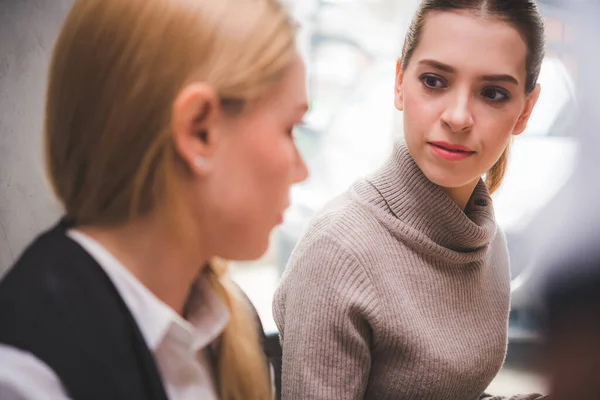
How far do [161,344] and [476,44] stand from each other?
2.88 feet

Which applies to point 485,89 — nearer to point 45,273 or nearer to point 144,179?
point 144,179

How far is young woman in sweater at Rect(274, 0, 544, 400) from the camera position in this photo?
122cm

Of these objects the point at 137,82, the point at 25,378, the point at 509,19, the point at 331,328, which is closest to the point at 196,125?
the point at 137,82

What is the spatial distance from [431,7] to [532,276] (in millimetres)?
1420

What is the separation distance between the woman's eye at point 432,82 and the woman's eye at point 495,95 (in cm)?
9

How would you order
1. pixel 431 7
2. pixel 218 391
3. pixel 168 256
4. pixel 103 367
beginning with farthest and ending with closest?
1. pixel 431 7
2. pixel 218 391
3. pixel 168 256
4. pixel 103 367

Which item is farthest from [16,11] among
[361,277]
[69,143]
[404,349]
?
[404,349]

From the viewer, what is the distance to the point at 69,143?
71 cm

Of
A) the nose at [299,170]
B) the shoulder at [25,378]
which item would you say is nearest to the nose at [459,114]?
the nose at [299,170]

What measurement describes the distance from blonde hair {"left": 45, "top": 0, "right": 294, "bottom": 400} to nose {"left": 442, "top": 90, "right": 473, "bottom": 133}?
1.95 feet

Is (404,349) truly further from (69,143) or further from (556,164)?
(556,164)

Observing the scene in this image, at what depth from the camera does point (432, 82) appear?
1.31 m

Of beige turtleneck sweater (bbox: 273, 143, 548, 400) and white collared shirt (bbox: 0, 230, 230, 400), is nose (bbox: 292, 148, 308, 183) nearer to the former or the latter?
white collared shirt (bbox: 0, 230, 230, 400)

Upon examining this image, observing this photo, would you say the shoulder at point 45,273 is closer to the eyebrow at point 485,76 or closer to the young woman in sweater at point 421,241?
the young woman in sweater at point 421,241
